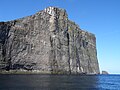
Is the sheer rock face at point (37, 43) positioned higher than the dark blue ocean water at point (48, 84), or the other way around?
the sheer rock face at point (37, 43)

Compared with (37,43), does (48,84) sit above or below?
below

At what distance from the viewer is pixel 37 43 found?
169 meters

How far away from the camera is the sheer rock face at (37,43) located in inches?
6358

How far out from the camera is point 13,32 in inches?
6467

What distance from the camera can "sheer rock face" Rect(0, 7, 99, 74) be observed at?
162 meters

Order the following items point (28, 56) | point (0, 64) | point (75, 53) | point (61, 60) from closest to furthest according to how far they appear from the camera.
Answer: point (0, 64)
point (28, 56)
point (61, 60)
point (75, 53)

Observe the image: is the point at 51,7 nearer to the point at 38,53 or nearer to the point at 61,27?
the point at 61,27

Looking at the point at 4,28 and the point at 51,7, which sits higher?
the point at 51,7

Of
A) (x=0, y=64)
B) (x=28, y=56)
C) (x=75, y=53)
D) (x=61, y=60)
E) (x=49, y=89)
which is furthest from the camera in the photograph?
(x=75, y=53)

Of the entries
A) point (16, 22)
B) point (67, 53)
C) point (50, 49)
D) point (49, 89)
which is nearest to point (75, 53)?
point (67, 53)

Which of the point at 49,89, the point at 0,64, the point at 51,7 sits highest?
the point at 51,7

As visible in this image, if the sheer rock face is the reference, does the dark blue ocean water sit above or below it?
below

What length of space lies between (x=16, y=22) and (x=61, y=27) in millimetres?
31765

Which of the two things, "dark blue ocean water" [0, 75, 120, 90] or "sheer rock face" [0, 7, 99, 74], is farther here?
"sheer rock face" [0, 7, 99, 74]
